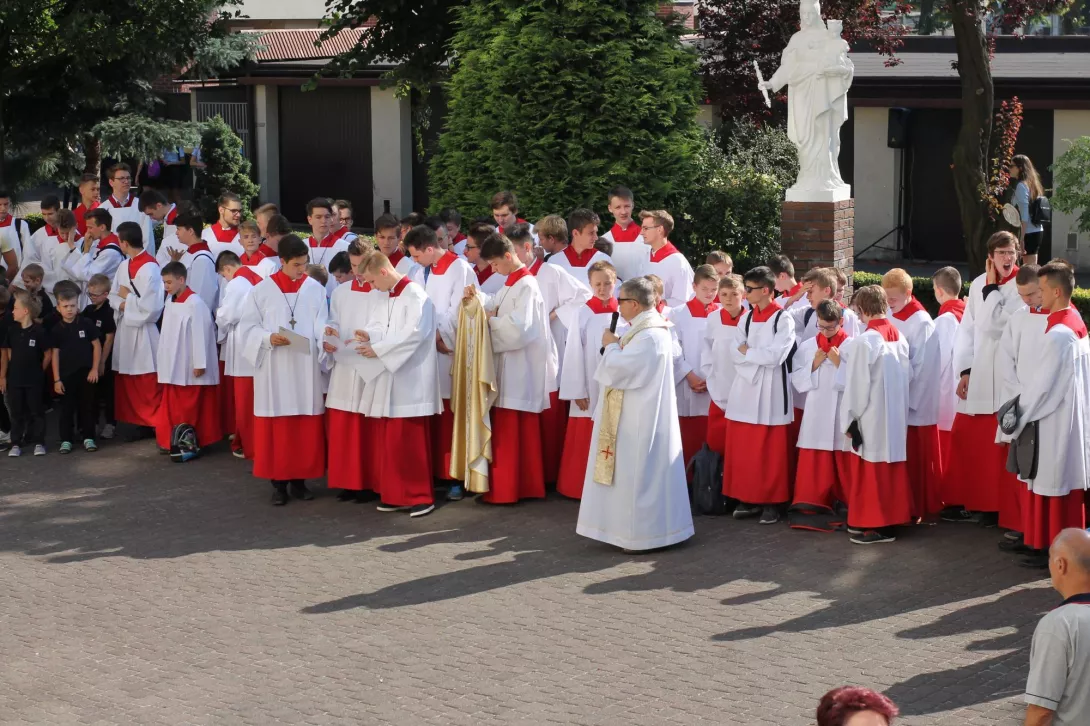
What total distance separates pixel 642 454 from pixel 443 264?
8.50 ft

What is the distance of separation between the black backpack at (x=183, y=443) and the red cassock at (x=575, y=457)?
10.9 feet

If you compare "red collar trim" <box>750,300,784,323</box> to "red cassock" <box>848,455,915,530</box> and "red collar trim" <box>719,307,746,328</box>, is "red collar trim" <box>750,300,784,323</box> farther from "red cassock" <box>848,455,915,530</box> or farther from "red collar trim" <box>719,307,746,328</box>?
"red cassock" <box>848,455,915,530</box>

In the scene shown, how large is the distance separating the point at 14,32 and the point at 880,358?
1337cm

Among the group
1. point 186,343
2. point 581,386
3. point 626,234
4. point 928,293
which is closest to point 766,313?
point 581,386

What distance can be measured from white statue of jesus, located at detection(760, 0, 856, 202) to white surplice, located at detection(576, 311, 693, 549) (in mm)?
4880

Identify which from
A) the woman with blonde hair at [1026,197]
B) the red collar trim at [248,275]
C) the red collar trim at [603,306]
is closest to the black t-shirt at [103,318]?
the red collar trim at [248,275]

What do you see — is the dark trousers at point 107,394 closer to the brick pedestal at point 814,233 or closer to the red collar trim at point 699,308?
the red collar trim at point 699,308

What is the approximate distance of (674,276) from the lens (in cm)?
1205

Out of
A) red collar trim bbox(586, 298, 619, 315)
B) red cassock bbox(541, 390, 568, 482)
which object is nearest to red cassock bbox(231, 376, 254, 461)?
red cassock bbox(541, 390, 568, 482)

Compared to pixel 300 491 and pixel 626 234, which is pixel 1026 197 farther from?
pixel 300 491

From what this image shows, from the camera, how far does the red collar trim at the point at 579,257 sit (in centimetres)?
1187

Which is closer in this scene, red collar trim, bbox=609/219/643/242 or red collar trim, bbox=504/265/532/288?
red collar trim, bbox=504/265/532/288

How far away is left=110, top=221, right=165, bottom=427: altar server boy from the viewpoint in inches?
498

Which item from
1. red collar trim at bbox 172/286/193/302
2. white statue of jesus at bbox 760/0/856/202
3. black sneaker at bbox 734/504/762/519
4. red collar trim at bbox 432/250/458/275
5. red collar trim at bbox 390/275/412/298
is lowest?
black sneaker at bbox 734/504/762/519
